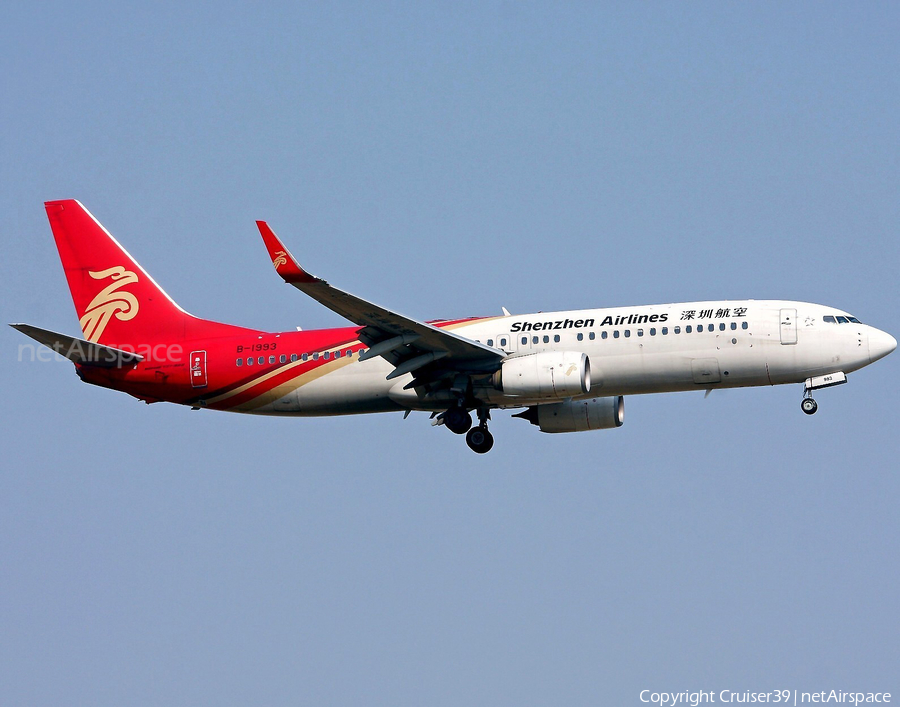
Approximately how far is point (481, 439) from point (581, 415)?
3920 mm

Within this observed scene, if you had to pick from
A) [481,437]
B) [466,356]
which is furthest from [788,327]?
[481,437]

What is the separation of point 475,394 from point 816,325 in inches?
454

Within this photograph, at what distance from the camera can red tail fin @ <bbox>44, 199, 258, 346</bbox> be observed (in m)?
48.1

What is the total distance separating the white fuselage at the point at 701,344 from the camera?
138ft

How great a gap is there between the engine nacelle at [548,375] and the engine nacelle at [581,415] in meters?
4.53

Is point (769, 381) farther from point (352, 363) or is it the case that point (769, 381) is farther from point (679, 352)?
point (352, 363)

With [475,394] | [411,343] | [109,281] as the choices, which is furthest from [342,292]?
[109,281]

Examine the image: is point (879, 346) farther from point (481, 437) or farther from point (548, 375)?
point (481, 437)

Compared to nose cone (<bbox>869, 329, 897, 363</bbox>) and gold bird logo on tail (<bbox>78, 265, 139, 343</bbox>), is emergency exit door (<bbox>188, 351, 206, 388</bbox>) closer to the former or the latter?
gold bird logo on tail (<bbox>78, 265, 139, 343</bbox>)

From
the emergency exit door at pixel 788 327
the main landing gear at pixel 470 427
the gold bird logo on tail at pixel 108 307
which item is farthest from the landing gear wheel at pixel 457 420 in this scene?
the gold bird logo on tail at pixel 108 307

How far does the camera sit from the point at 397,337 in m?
41.9

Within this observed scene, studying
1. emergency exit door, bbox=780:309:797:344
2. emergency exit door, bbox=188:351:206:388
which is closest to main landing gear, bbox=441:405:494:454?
emergency exit door, bbox=188:351:206:388

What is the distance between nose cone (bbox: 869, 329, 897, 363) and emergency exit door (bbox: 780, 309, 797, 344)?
2.55 m

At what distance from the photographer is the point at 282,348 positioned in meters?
45.8
